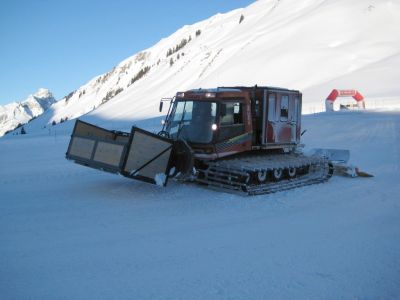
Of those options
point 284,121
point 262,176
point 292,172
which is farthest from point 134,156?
point 284,121

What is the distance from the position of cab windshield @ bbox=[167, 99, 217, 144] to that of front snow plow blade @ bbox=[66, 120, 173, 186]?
3.39 feet

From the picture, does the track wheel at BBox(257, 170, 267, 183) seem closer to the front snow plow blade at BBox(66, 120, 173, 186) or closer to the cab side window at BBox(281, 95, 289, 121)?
the cab side window at BBox(281, 95, 289, 121)

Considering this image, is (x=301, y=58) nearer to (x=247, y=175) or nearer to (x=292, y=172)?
(x=292, y=172)

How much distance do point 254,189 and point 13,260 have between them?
5.74 m

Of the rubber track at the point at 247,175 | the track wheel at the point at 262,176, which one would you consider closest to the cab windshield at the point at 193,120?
the rubber track at the point at 247,175

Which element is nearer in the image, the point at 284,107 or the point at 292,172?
the point at 292,172

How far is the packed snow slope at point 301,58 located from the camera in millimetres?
47688

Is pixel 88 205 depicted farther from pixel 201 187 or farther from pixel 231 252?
pixel 231 252

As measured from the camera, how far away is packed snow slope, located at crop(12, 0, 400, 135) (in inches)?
1877

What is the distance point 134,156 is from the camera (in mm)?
10000

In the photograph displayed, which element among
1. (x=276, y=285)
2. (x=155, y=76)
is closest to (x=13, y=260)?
(x=276, y=285)

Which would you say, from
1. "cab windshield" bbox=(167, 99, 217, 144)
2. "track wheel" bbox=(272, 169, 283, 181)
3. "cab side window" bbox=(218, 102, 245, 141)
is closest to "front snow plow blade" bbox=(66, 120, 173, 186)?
"cab windshield" bbox=(167, 99, 217, 144)

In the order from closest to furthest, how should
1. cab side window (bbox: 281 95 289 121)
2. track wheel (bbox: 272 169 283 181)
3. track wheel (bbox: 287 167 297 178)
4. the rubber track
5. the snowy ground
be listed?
1. the snowy ground
2. the rubber track
3. track wheel (bbox: 272 169 283 181)
4. track wheel (bbox: 287 167 297 178)
5. cab side window (bbox: 281 95 289 121)

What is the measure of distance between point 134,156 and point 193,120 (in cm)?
209
